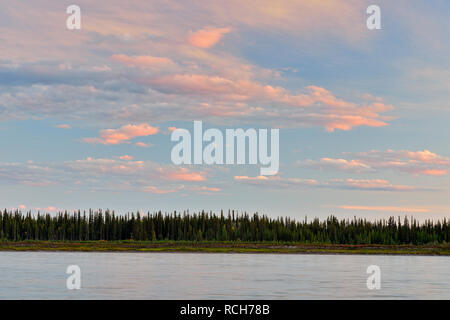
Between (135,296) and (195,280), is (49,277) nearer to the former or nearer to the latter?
(195,280)

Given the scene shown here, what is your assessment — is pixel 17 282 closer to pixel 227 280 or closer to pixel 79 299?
pixel 79 299

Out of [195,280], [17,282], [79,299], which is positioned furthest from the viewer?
[195,280]

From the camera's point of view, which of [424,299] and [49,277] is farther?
[49,277]

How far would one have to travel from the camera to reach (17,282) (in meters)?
62.5

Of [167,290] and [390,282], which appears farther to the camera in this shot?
[390,282]

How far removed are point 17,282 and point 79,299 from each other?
16976 millimetres
